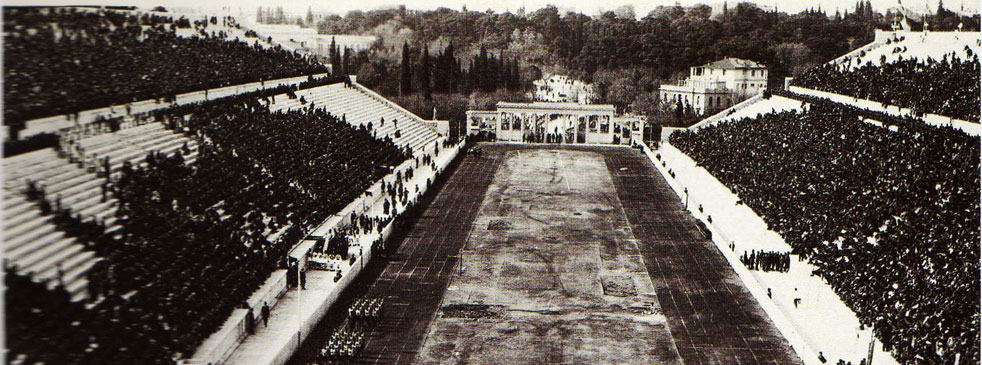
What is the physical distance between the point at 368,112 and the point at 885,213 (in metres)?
35.8

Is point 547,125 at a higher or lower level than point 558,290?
higher

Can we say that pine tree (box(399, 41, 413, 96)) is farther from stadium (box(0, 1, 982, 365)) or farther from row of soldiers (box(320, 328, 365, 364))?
row of soldiers (box(320, 328, 365, 364))

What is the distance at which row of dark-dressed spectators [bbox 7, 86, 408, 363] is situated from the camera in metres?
16.6

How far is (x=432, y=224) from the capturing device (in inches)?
1395

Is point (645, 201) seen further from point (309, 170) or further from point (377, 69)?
point (377, 69)

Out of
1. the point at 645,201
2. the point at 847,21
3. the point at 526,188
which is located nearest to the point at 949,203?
the point at 645,201

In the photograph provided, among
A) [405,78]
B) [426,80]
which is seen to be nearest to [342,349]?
[426,80]

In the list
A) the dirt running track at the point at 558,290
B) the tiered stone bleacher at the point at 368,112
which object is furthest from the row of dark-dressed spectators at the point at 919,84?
the tiered stone bleacher at the point at 368,112

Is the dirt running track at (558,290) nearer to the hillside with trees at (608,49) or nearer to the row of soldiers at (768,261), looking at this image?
the row of soldiers at (768,261)

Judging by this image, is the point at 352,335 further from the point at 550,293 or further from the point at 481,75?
the point at 481,75

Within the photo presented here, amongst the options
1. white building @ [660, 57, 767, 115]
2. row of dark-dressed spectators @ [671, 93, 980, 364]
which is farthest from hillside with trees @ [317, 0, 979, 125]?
row of dark-dressed spectators @ [671, 93, 980, 364]

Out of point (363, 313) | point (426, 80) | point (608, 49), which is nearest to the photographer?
point (363, 313)

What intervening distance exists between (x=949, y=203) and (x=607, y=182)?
882 inches

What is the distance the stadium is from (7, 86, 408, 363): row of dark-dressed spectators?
0.09 m
